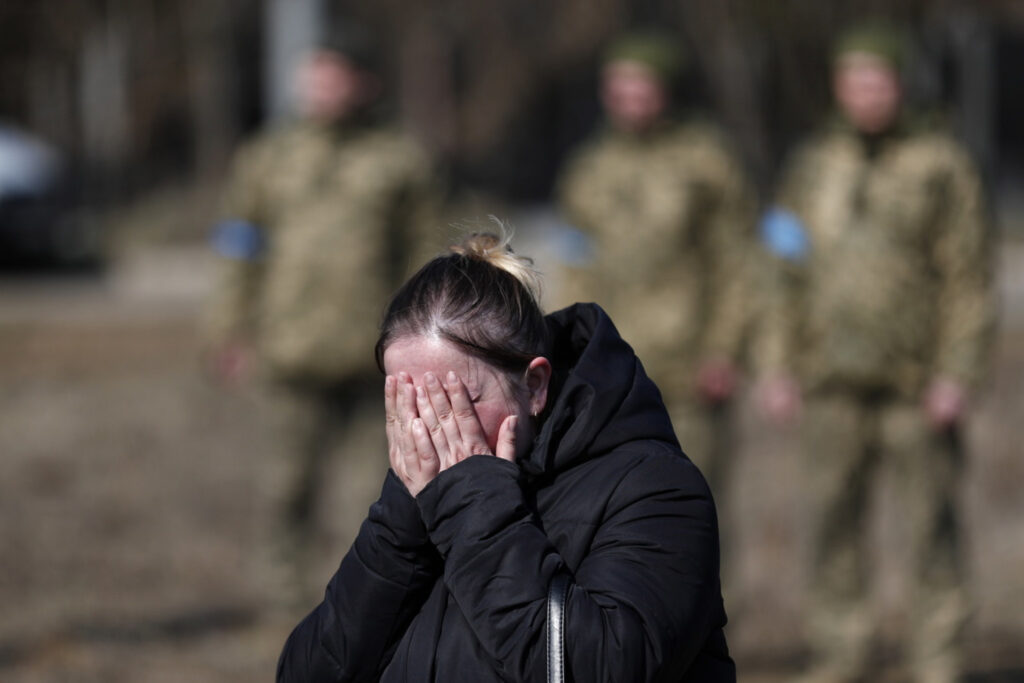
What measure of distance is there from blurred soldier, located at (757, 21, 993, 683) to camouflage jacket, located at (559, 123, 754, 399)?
534 millimetres

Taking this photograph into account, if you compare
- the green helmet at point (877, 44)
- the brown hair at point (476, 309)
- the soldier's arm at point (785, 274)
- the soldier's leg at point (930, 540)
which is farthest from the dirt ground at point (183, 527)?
the brown hair at point (476, 309)

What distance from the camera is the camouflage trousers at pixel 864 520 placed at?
5.19 m

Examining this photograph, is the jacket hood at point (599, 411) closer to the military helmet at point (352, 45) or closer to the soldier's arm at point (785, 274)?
the soldier's arm at point (785, 274)

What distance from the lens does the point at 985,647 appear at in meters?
5.97

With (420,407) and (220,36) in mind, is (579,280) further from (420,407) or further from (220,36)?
(220,36)

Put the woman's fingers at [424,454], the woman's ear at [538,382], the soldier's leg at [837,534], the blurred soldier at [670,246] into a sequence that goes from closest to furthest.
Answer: the woman's fingers at [424,454] < the woman's ear at [538,382] < the soldier's leg at [837,534] < the blurred soldier at [670,246]

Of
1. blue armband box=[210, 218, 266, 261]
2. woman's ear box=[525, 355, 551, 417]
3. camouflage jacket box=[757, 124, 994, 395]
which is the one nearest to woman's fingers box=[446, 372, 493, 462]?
woman's ear box=[525, 355, 551, 417]

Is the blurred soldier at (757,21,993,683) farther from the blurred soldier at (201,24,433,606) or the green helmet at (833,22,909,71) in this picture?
the blurred soldier at (201,24,433,606)

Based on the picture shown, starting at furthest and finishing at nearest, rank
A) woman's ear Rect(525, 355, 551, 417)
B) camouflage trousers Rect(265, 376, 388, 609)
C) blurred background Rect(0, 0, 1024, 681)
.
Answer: blurred background Rect(0, 0, 1024, 681) < camouflage trousers Rect(265, 376, 388, 609) < woman's ear Rect(525, 355, 551, 417)

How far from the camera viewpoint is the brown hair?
2.45m

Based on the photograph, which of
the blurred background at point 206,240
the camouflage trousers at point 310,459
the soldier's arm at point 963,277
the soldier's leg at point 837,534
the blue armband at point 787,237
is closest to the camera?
the soldier's arm at point 963,277

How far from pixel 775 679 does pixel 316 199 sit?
2454mm

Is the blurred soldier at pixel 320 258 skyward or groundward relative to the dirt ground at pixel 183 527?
skyward

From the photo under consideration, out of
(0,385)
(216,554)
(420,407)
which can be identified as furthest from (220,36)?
(420,407)
